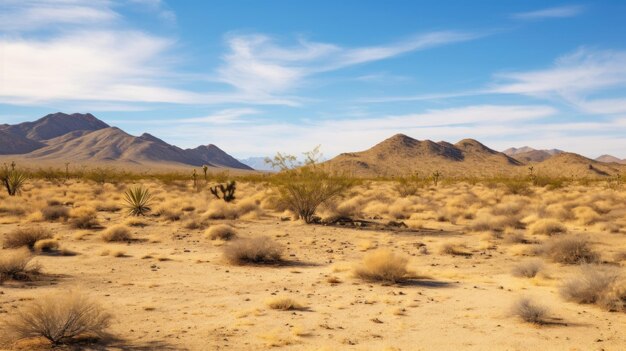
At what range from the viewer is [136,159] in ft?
609

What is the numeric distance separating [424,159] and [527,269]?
10956 cm

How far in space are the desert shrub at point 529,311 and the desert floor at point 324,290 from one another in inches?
6.5

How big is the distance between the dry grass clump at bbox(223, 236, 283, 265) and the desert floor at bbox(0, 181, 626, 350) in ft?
1.24

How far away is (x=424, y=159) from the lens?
120m

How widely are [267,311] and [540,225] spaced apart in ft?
46.3

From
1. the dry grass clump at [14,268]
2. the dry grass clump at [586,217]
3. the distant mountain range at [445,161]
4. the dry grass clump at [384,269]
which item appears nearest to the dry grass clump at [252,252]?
the dry grass clump at [384,269]

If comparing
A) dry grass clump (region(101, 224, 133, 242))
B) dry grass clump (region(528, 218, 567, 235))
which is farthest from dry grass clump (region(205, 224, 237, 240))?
dry grass clump (region(528, 218, 567, 235))

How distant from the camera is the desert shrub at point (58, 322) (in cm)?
738

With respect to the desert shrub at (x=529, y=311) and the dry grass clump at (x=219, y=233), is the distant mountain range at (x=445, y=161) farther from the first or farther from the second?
the desert shrub at (x=529, y=311)

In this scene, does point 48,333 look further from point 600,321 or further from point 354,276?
point 600,321

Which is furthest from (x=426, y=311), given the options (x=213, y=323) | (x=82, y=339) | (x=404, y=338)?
(x=82, y=339)

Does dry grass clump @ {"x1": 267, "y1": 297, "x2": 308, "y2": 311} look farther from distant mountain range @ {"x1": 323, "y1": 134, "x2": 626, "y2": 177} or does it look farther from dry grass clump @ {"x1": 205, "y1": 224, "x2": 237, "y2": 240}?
distant mountain range @ {"x1": 323, "y1": 134, "x2": 626, "y2": 177}

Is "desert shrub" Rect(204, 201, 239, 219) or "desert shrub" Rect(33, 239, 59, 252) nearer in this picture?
"desert shrub" Rect(33, 239, 59, 252)

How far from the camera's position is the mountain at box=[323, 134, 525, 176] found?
11088 cm
